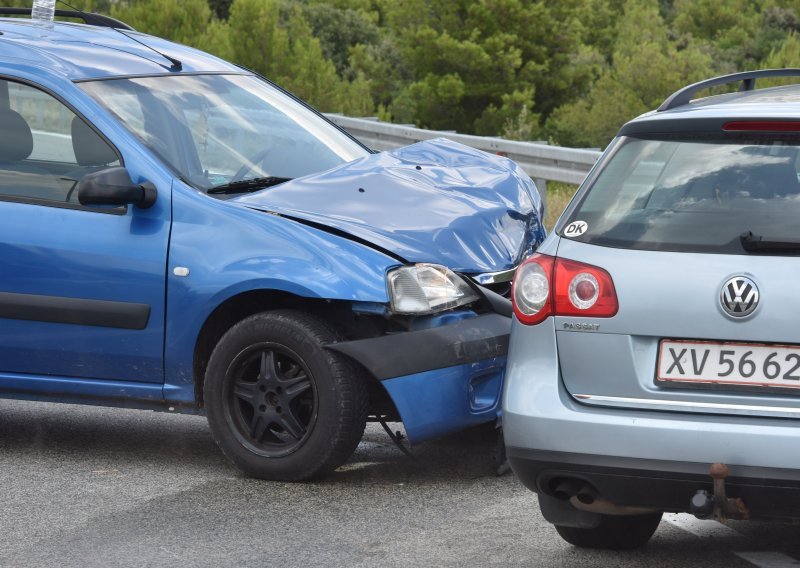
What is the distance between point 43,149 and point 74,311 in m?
0.79

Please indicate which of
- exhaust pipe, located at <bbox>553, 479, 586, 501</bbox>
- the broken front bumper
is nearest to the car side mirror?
the broken front bumper

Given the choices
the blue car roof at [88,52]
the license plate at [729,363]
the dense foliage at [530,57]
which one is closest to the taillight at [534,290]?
the license plate at [729,363]

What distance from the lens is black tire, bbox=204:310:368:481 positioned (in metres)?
5.50

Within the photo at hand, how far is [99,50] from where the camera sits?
6520 mm

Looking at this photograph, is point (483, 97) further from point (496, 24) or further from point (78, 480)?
point (78, 480)

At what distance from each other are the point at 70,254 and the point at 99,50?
1.15 meters

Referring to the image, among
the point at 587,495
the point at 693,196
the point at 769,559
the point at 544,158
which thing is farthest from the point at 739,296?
the point at 544,158

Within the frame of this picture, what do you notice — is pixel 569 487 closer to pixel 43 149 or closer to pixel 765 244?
pixel 765 244

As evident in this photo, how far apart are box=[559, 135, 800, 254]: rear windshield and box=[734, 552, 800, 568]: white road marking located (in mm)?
1211

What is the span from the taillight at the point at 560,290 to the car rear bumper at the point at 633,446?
0.06m

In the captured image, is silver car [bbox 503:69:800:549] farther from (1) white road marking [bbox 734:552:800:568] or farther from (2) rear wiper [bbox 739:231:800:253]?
(1) white road marking [bbox 734:552:800:568]

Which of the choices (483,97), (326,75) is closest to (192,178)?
(326,75)

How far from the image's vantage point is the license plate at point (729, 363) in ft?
12.5

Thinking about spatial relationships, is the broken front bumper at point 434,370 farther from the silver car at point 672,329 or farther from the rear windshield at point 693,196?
the rear windshield at point 693,196
